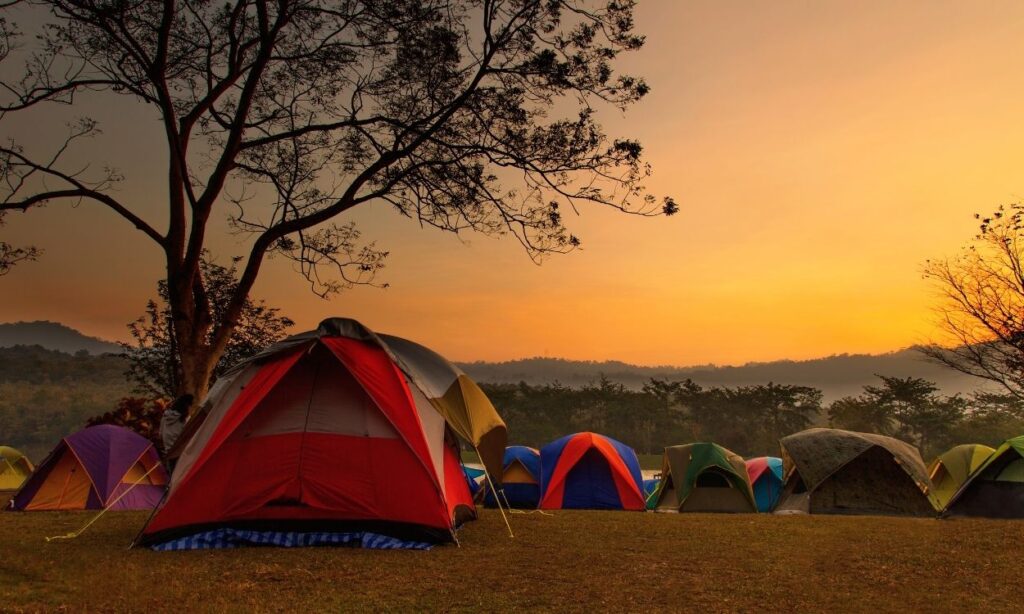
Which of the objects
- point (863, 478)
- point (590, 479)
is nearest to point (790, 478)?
point (863, 478)

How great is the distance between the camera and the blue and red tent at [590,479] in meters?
17.9

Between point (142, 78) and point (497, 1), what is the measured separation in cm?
858

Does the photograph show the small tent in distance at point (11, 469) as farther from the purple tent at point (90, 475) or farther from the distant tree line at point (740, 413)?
the distant tree line at point (740, 413)

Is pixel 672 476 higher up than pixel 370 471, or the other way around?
pixel 370 471

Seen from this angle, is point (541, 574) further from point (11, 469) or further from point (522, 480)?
point (11, 469)

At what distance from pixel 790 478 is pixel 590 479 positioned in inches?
196

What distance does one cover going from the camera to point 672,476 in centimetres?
1906

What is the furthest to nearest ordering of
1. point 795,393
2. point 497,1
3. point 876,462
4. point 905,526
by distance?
point 795,393, point 876,462, point 497,1, point 905,526

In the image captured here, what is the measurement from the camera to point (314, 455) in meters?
8.07

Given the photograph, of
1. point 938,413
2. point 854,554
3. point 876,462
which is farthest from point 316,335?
point 938,413

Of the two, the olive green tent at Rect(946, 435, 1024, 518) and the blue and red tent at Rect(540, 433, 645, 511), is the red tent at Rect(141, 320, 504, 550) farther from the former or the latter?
the olive green tent at Rect(946, 435, 1024, 518)

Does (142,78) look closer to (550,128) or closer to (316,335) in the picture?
(550,128)

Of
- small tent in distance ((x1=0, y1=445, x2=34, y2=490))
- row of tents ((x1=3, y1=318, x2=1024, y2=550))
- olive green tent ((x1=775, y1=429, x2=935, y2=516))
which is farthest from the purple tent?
small tent in distance ((x1=0, y1=445, x2=34, y2=490))

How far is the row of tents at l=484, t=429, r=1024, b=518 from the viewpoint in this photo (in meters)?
14.8
